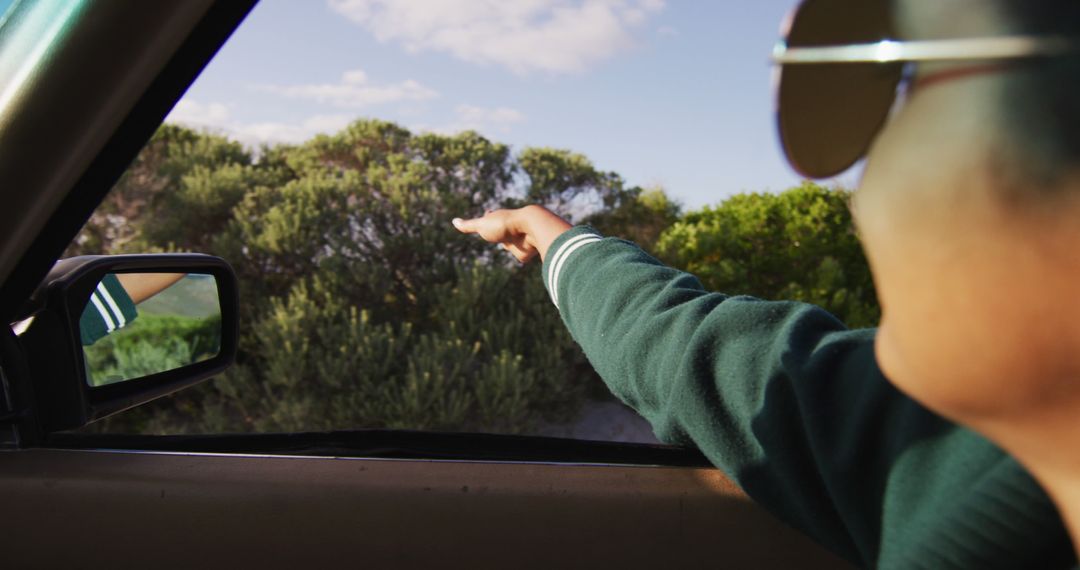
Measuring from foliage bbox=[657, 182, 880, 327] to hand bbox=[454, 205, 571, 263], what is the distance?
379 centimetres

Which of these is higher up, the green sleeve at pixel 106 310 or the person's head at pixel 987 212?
the person's head at pixel 987 212

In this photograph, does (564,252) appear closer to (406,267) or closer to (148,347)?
(406,267)

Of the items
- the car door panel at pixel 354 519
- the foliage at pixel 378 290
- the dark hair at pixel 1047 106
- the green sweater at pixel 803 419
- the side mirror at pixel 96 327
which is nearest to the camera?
the dark hair at pixel 1047 106

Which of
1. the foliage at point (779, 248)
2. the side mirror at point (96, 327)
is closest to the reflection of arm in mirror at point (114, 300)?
the side mirror at point (96, 327)

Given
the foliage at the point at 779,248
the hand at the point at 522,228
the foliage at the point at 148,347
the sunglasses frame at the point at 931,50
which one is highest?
the foliage at the point at 779,248

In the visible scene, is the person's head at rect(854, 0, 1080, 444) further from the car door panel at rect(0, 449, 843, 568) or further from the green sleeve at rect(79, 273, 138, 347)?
the green sleeve at rect(79, 273, 138, 347)

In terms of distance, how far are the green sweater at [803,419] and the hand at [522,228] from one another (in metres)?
0.06

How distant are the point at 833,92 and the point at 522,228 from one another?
115 centimetres

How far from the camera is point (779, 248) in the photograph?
5664 mm

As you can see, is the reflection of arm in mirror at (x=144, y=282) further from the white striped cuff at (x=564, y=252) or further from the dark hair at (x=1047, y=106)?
the dark hair at (x=1047, y=106)

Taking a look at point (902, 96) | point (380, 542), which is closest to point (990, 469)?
point (902, 96)

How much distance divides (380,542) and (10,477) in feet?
2.19

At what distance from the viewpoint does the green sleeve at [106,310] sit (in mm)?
1631

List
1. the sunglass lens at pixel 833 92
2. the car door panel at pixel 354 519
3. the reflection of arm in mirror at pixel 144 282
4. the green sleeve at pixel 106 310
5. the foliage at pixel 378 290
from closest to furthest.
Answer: the sunglass lens at pixel 833 92
the car door panel at pixel 354 519
the green sleeve at pixel 106 310
the reflection of arm in mirror at pixel 144 282
the foliage at pixel 378 290
